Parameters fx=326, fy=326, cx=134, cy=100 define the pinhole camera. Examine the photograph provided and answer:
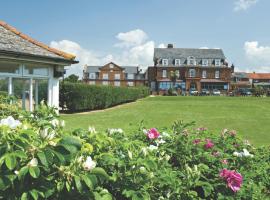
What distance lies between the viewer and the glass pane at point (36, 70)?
12578mm

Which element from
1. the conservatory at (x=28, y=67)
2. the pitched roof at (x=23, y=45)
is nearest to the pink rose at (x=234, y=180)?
the conservatory at (x=28, y=67)

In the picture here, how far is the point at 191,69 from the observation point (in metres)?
72.8

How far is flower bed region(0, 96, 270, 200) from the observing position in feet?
5.62

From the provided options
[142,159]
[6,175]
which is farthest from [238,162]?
[6,175]

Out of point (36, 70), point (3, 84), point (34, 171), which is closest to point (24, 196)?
point (34, 171)

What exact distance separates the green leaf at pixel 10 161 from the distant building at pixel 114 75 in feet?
276

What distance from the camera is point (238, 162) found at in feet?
11.2

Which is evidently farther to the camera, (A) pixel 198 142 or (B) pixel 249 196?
(A) pixel 198 142

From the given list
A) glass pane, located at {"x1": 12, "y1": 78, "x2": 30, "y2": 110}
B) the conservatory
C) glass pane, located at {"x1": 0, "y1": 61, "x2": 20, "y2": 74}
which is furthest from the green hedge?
glass pane, located at {"x1": 0, "y1": 61, "x2": 20, "y2": 74}

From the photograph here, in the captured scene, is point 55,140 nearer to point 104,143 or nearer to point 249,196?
point 104,143

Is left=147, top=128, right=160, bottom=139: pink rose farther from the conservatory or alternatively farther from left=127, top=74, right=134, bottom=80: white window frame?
left=127, top=74, right=134, bottom=80: white window frame

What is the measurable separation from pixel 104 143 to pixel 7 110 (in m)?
2.04

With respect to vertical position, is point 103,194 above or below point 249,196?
above

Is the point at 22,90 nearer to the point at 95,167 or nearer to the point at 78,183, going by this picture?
the point at 95,167
